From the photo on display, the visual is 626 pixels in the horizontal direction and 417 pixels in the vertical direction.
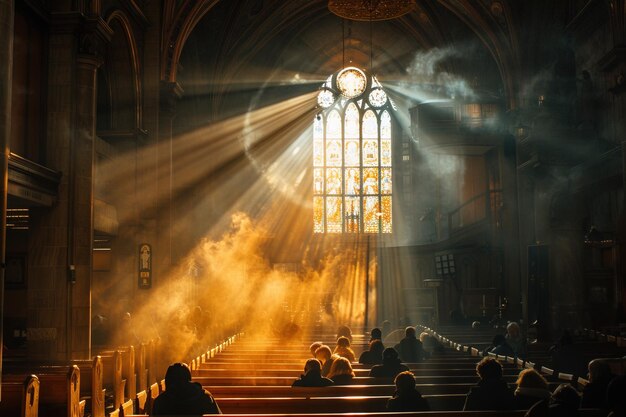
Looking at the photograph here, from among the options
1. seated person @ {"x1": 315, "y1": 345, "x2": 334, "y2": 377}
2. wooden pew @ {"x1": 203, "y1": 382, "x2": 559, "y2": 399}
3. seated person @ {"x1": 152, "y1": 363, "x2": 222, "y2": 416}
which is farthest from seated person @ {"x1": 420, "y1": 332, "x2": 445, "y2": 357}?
seated person @ {"x1": 152, "y1": 363, "x2": 222, "y2": 416}

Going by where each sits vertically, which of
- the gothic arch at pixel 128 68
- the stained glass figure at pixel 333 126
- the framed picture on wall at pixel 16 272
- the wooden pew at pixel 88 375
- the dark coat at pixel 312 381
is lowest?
the wooden pew at pixel 88 375

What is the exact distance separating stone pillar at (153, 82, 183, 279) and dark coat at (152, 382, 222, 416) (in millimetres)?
13323

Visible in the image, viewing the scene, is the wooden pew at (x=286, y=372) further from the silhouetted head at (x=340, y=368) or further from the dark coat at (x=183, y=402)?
the dark coat at (x=183, y=402)

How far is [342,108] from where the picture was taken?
33.1 metres

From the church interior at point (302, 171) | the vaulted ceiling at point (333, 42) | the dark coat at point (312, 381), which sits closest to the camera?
the dark coat at point (312, 381)

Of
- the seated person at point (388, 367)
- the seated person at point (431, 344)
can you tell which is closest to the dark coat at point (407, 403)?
the seated person at point (388, 367)

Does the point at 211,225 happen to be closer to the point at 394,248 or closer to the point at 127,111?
the point at 394,248

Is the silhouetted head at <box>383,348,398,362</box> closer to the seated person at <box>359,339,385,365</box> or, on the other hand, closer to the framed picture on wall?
the seated person at <box>359,339,385,365</box>

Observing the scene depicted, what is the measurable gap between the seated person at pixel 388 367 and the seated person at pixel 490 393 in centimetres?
253

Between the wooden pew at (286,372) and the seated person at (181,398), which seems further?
the wooden pew at (286,372)

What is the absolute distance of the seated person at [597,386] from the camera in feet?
21.1

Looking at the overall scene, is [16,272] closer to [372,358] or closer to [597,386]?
[372,358]

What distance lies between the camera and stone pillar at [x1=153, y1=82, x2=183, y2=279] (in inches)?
778

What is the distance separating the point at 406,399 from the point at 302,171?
26.4 m
